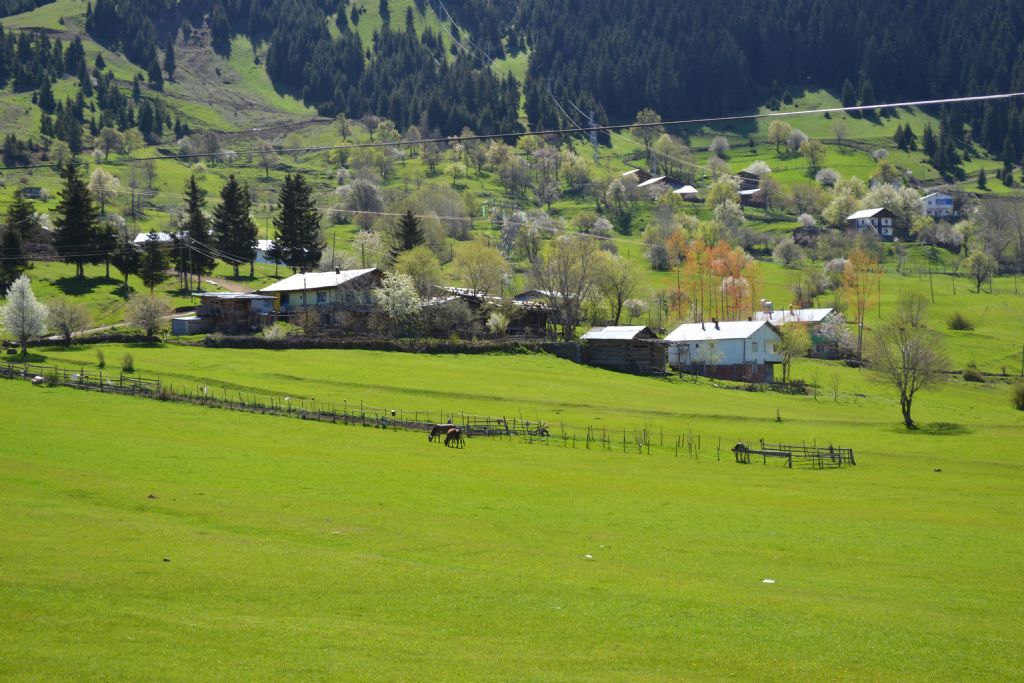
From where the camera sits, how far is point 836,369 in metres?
105

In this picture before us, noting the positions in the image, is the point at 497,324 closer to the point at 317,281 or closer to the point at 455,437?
the point at 317,281

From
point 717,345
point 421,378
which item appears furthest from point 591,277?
point 421,378

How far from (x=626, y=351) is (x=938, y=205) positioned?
127m

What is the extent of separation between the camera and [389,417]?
63781 millimetres

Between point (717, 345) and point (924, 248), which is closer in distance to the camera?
point (717, 345)

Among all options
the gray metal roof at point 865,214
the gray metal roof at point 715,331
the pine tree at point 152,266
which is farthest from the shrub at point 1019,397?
the gray metal roof at point 865,214

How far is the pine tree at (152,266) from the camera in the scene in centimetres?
10531

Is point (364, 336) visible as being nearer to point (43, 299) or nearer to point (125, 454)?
point (43, 299)

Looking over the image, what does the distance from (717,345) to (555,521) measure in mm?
69836

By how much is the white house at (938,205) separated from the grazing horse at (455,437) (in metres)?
166

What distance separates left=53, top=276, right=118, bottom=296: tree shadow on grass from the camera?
10419cm

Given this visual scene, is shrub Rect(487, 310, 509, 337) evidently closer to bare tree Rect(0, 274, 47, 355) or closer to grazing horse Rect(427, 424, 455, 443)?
bare tree Rect(0, 274, 47, 355)

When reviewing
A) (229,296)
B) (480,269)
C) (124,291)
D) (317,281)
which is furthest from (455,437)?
(124,291)

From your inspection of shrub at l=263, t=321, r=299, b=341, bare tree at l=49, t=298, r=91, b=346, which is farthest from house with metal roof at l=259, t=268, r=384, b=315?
bare tree at l=49, t=298, r=91, b=346
